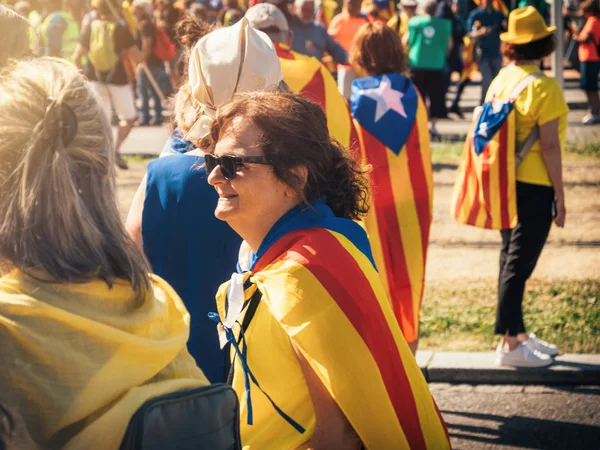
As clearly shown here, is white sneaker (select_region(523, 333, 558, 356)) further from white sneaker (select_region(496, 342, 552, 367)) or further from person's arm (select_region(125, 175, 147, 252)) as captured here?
person's arm (select_region(125, 175, 147, 252))

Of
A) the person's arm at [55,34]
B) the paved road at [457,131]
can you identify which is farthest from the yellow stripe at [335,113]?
the person's arm at [55,34]

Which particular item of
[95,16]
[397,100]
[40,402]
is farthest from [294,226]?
[95,16]

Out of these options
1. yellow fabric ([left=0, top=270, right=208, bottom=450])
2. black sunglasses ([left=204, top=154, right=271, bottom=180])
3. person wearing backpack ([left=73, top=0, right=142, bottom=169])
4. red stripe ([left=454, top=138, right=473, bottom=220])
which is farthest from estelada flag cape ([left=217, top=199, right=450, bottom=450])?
person wearing backpack ([left=73, top=0, right=142, bottom=169])

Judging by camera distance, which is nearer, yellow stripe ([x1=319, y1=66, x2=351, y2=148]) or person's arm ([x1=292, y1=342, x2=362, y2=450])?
person's arm ([x1=292, y1=342, x2=362, y2=450])

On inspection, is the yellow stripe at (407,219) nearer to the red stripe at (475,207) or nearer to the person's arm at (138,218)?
the red stripe at (475,207)

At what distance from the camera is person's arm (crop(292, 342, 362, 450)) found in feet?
7.57

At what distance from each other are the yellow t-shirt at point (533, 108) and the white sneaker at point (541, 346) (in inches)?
34.9

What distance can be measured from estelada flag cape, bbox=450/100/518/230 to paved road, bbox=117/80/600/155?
7374 mm

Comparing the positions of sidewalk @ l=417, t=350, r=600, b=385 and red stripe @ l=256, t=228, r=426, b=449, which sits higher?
red stripe @ l=256, t=228, r=426, b=449

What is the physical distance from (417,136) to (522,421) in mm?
1529

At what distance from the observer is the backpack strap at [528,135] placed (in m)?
5.30

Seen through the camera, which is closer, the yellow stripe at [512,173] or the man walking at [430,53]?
the yellow stripe at [512,173]

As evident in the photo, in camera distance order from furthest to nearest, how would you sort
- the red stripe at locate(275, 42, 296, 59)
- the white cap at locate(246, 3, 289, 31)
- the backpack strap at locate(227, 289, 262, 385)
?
1. the white cap at locate(246, 3, 289, 31)
2. the red stripe at locate(275, 42, 296, 59)
3. the backpack strap at locate(227, 289, 262, 385)

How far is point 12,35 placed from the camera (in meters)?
3.14
